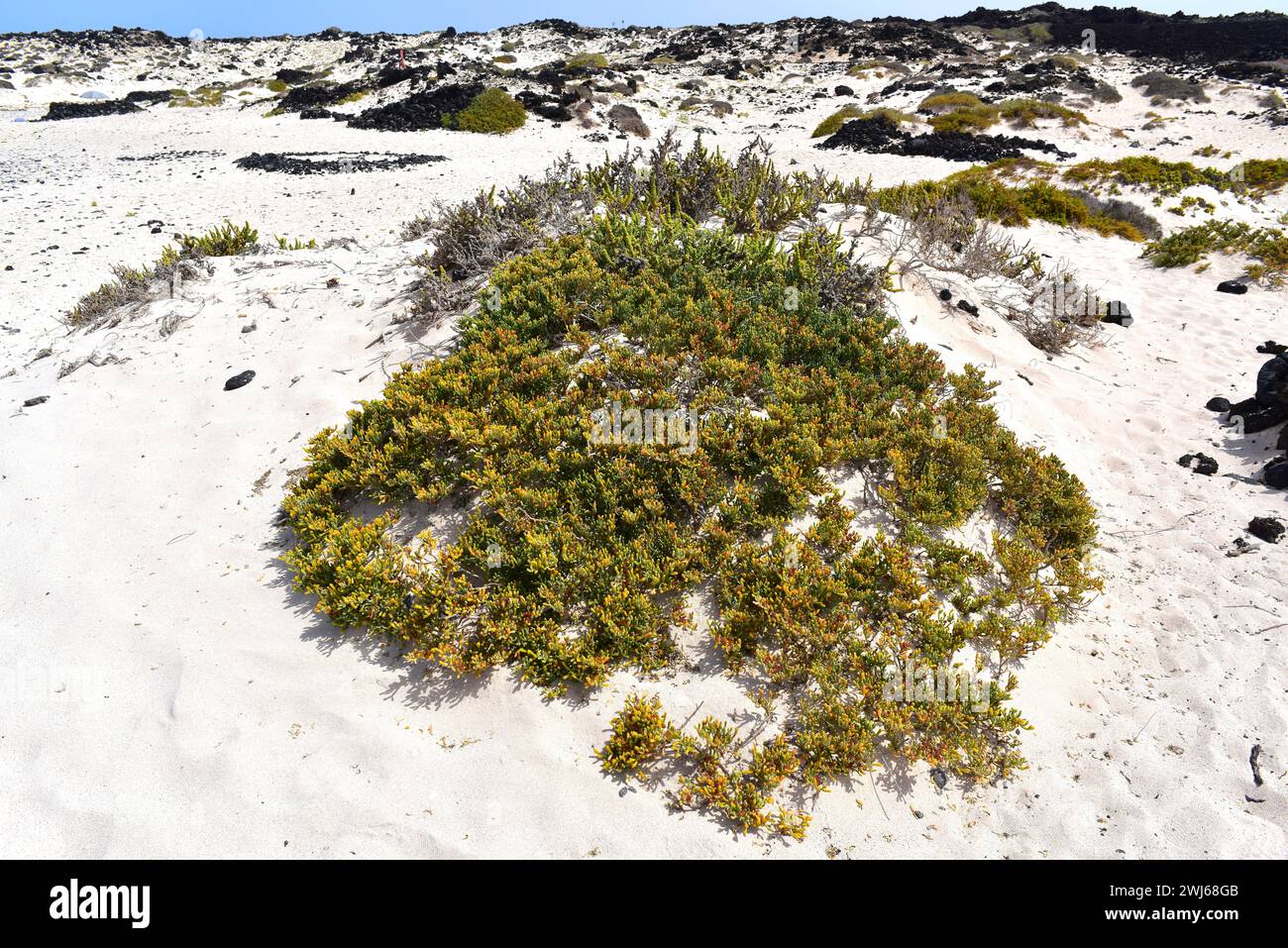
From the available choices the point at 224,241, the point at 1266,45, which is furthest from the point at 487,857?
the point at 1266,45

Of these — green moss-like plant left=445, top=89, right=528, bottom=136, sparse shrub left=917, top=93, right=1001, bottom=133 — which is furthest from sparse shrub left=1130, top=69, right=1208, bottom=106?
green moss-like plant left=445, top=89, right=528, bottom=136

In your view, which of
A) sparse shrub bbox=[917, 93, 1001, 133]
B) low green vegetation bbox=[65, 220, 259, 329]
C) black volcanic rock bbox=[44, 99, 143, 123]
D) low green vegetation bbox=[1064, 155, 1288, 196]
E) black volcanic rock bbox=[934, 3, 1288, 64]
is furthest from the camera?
black volcanic rock bbox=[934, 3, 1288, 64]

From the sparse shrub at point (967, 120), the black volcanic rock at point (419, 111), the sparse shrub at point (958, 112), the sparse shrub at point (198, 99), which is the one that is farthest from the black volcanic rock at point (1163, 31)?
the sparse shrub at point (198, 99)

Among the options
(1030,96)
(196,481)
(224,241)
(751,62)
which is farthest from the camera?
(751,62)

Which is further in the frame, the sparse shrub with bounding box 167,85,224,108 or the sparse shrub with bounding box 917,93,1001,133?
the sparse shrub with bounding box 167,85,224,108

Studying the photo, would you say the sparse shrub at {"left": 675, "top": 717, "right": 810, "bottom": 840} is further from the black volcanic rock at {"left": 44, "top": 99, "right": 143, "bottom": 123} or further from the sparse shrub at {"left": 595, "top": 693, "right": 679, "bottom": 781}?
the black volcanic rock at {"left": 44, "top": 99, "right": 143, "bottom": 123}

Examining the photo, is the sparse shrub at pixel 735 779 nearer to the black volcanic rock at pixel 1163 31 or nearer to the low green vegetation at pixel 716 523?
the low green vegetation at pixel 716 523

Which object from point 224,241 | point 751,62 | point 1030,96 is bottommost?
point 224,241
